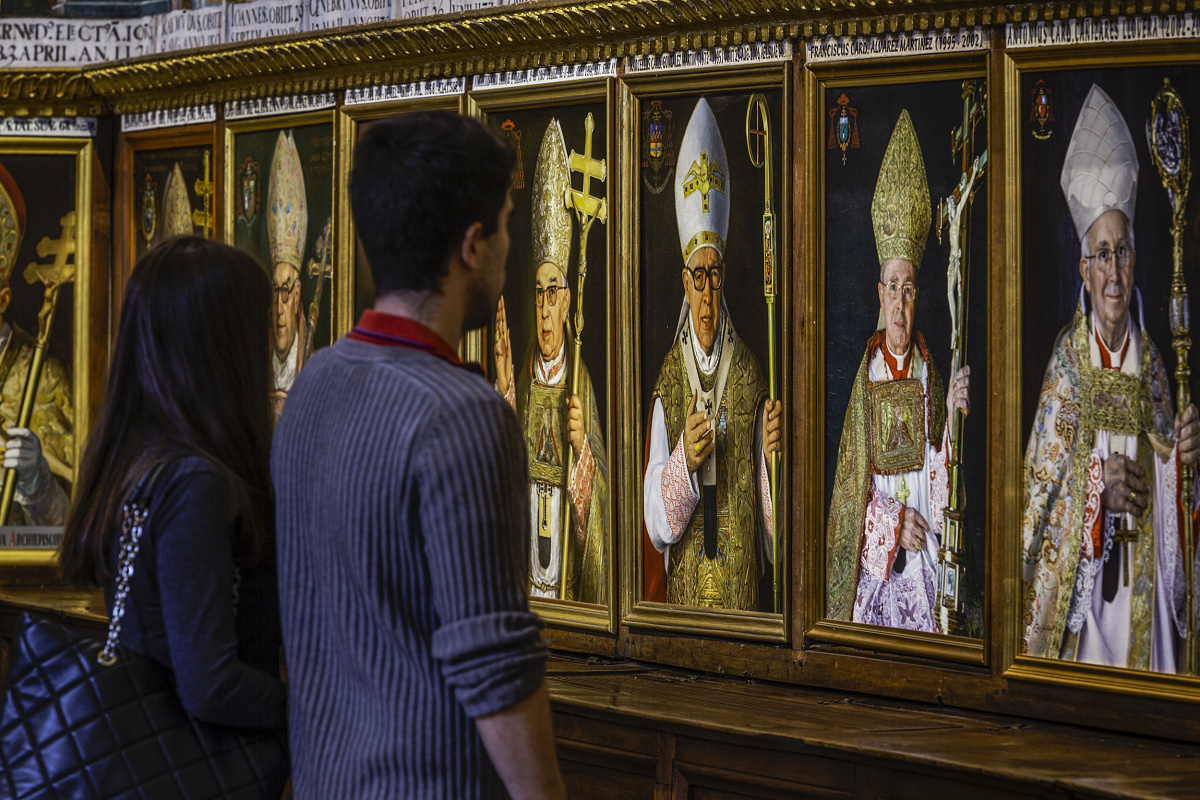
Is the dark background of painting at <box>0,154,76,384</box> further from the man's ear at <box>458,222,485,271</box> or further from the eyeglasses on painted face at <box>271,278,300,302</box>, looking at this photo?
the man's ear at <box>458,222,485,271</box>

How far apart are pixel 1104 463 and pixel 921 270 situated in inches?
22.5

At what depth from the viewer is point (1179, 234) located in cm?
243

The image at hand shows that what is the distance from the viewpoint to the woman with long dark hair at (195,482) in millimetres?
1597

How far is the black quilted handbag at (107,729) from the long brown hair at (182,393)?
0.09m

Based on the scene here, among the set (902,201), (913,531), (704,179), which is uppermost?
(704,179)

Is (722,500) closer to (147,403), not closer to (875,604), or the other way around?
A: (875,604)

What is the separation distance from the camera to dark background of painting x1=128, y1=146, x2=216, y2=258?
400 centimetres

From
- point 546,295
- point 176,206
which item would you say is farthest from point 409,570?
point 176,206

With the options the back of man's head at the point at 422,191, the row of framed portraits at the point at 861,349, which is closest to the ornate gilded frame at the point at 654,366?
the row of framed portraits at the point at 861,349

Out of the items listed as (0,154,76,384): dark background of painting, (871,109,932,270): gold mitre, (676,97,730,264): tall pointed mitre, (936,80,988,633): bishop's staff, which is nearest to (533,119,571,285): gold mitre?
(676,97,730,264): tall pointed mitre

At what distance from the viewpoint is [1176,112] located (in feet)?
7.98

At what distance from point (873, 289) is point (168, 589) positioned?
1.77 m

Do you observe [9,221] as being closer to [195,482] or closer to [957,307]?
[195,482]

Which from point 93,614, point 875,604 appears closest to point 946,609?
point 875,604
